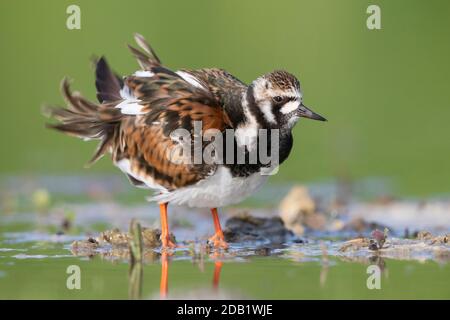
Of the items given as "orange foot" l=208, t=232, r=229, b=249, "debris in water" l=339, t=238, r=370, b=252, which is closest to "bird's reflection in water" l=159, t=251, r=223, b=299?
"orange foot" l=208, t=232, r=229, b=249

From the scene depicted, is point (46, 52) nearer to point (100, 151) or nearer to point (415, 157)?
point (415, 157)

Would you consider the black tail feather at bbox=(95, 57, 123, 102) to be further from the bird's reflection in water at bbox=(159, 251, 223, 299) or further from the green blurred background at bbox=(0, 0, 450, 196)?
the green blurred background at bbox=(0, 0, 450, 196)

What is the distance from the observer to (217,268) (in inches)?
366

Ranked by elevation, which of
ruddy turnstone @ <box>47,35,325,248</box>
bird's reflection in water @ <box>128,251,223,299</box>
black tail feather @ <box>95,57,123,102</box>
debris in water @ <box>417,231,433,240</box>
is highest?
black tail feather @ <box>95,57,123,102</box>

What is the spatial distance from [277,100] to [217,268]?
1.99m

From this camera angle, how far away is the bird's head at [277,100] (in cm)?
1009

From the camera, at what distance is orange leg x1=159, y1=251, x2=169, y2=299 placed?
820cm

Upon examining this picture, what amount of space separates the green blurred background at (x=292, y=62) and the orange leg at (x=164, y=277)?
24.1 ft

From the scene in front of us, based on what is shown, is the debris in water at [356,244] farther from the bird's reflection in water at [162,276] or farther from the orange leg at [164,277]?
the orange leg at [164,277]

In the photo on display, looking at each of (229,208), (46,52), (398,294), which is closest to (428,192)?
(229,208)

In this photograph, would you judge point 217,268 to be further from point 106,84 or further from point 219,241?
point 106,84

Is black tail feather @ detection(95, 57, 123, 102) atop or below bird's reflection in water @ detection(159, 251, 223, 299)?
atop

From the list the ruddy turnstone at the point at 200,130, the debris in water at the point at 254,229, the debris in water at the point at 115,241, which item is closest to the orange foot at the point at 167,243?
the ruddy turnstone at the point at 200,130

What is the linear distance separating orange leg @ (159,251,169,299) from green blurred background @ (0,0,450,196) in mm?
7331
